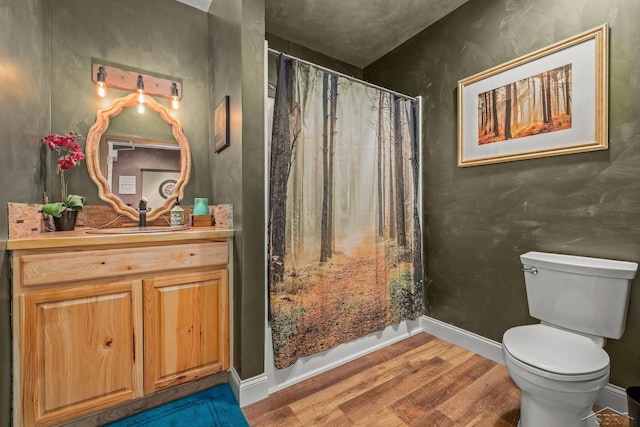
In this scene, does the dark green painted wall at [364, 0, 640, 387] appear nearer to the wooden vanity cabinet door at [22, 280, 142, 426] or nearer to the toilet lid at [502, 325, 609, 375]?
the toilet lid at [502, 325, 609, 375]

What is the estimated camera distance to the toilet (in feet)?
3.52

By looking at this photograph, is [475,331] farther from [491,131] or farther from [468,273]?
[491,131]

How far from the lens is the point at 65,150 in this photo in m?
1.69

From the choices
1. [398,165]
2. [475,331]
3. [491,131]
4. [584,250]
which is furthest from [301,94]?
[475,331]

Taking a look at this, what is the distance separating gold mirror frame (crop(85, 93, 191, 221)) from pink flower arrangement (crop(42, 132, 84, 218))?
0.25ft

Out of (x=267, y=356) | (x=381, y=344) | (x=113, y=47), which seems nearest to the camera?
(x=267, y=356)

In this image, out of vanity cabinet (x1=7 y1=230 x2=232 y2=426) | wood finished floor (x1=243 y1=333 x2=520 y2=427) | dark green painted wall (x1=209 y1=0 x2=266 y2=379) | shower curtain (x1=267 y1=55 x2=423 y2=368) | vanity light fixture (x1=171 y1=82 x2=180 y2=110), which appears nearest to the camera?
vanity cabinet (x1=7 y1=230 x2=232 y2=426)

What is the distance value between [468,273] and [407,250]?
457 millimetres

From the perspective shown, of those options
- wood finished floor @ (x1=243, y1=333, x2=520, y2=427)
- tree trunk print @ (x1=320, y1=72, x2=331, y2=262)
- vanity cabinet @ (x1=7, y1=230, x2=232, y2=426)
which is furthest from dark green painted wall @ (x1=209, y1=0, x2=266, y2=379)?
tree trunk print @ (x1=320, y1=72, x2=331, y2=262)

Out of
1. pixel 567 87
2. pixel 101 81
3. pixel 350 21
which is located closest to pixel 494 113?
pixel 567 87

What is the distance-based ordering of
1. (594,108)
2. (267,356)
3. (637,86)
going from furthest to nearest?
(267,356)
(594,108)
(637,86)

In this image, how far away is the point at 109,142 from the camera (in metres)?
1.81

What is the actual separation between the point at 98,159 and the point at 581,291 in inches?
113

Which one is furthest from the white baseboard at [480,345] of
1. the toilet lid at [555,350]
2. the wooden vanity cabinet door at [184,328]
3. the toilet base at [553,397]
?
the wooden vanity cabinet door at [184,328]
